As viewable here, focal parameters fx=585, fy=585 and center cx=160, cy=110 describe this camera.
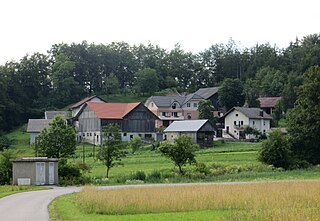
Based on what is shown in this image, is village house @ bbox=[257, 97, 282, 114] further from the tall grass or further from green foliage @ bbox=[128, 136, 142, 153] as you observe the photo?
the tall grass

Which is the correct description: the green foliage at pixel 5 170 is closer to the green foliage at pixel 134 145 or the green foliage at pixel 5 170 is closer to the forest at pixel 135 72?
the green foliage at pixel 134 145

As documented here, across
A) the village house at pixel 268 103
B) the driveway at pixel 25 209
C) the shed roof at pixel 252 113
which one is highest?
the village house at pixel 268 103

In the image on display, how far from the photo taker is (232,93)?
111m

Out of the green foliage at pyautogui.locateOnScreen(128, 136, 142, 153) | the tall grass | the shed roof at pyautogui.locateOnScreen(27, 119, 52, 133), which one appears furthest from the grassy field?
the shed roof at pyautogui.locateOnScreen(27, 119, 52, 133)

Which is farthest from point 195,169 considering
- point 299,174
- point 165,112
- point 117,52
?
point 117,52

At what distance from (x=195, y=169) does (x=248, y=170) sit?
5.21 metres

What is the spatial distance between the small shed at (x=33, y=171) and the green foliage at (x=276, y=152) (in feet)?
65.8

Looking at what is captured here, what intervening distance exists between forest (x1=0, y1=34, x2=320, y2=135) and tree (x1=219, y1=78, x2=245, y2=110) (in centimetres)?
171

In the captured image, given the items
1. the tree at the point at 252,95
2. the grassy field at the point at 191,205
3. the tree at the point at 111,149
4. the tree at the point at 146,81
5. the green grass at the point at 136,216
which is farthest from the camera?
the tree at the point at 146,81

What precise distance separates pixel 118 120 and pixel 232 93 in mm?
26448

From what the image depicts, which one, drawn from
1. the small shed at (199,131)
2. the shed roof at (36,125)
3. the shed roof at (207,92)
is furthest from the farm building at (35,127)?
the shed roof at (207,92)

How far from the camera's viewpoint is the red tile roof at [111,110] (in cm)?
9519

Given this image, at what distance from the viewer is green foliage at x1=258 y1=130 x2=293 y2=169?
54.1 metres

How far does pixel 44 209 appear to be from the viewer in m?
24.8
